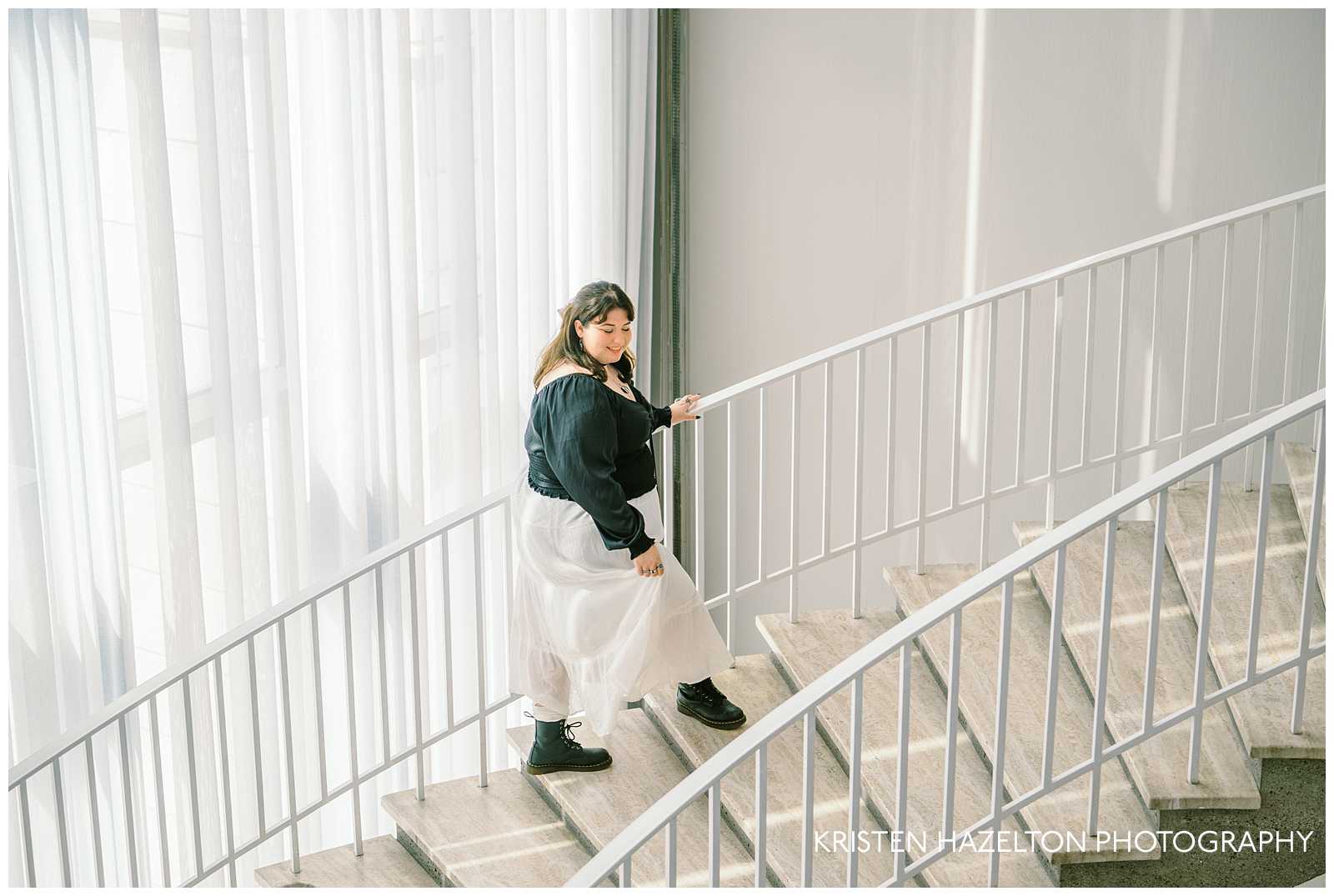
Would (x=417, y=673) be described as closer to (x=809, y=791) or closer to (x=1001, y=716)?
(x=809, y=791)

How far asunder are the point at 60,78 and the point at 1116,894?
279 cm

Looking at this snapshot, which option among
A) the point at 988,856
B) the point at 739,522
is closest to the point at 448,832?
the point at 988,856

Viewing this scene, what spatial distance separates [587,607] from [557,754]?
0.50 m

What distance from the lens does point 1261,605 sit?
9.83 ft

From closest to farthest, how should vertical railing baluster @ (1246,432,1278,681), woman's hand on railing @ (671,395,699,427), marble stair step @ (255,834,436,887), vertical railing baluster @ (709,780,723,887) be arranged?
1. vertical railing baluster @ (709,780,723,887)
2. vertical railing baluster @ (1246,432,1278,681)
3. marble stair step @ (255,834,436,887)
4. woman's hand on railing @ (671,395,699,427)

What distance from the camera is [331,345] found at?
3.44 metres

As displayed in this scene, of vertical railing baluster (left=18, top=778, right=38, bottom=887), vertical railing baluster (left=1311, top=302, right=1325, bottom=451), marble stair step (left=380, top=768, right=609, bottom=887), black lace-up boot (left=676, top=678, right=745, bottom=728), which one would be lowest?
marble stair step (left=380, top=768, right=609, bottom=887)

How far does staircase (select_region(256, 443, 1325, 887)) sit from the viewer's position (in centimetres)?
272

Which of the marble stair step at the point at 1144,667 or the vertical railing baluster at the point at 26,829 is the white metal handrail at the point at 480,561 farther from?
the marble stair step at the point at 1144,667

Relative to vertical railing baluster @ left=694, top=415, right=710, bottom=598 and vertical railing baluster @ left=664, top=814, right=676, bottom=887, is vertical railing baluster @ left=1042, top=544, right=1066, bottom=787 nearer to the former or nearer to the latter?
vertical railing baluster @ left=664, top=814, right=676, bottom=887

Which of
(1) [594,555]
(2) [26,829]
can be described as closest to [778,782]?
(1) [594,555]

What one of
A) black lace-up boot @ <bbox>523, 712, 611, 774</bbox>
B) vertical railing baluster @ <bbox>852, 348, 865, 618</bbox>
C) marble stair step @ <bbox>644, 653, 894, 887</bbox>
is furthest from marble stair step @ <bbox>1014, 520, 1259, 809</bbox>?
black lace-up boot @ <bbox>523, 712, 611, 774</bbox>

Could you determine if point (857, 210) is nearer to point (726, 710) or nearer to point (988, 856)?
point (726, 710)

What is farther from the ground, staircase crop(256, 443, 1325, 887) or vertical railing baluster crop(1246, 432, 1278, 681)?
vertical railing baluster crop(1246, 432, 1278, 681)
